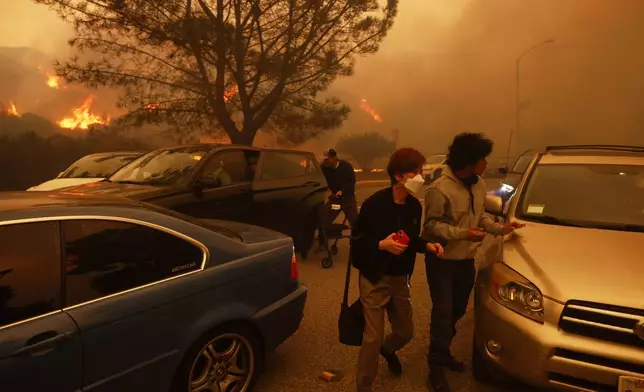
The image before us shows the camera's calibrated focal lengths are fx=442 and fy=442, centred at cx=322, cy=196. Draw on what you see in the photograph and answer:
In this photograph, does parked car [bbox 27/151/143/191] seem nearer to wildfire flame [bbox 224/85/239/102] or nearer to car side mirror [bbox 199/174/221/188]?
car side mirror [bbox 199/174/221/188]

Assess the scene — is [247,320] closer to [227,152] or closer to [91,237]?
[91,237]

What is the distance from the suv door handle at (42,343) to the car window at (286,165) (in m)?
4.31

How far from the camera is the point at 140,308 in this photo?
2133 mm

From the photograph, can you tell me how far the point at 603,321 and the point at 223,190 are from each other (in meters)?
4.19

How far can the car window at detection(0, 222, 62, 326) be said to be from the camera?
5.95 feet

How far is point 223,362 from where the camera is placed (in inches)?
101

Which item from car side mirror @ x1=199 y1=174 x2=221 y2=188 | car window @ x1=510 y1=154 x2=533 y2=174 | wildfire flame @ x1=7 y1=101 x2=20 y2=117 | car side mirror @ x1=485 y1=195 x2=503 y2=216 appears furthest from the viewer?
wildfire flame @ x1=7 y1=101 x2=20 y2=117

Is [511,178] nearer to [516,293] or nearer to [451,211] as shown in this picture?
[451,211]

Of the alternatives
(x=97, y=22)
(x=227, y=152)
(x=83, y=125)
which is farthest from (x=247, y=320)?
(x=83, y=125)

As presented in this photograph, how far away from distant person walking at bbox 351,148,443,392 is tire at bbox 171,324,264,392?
67cm

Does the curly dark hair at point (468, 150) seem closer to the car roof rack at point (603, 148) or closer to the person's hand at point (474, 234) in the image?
the person's hand at point (474, 234)

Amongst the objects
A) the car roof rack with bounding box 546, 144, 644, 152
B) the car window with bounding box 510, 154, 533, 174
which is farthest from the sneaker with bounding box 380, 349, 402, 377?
the car window with bounding box 510, 154, 533, 174

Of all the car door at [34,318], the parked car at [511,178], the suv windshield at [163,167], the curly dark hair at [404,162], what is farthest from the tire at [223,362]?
the parked car at [511,178]

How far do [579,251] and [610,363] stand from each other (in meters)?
0.72
